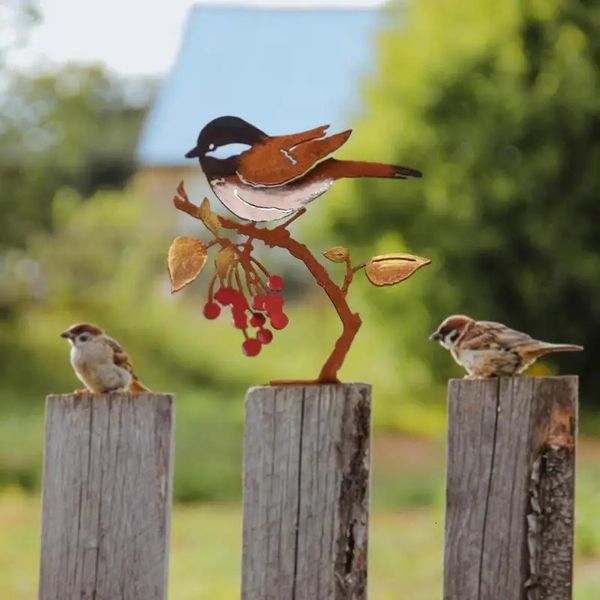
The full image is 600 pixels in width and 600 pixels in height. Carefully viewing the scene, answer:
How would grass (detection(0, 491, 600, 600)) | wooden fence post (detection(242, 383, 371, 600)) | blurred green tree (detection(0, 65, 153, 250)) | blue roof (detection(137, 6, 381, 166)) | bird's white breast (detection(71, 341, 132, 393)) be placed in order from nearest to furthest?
wooden fence post (detection(242, 383, 371, 600)), bird's white breast (detection(71, 341, 132, 393)), grass (detection(0, 491, 600, 600)), blurred green tree (detection(0, 65, 153, 250)), blue roof (detection(137, 6, 381, 166))

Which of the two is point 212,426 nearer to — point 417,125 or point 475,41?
point 417,125

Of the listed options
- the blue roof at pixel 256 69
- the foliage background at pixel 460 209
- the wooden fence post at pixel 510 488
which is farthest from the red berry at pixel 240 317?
the blue roof at pixel 256 69

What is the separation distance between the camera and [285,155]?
79.5 inches

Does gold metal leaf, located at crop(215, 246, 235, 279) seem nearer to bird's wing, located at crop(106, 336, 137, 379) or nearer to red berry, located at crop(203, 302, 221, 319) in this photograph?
red berry, located at crop(203, 302, 221, 319)

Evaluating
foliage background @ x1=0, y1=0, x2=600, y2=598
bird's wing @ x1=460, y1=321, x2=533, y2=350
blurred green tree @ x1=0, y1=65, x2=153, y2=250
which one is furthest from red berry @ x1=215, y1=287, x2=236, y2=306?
blurred green tree @ x1=0, y1=65, x2=153, y2=250

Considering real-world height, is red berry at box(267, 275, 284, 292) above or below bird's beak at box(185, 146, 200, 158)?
below

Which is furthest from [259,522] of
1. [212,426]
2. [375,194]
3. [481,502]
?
[375,194]

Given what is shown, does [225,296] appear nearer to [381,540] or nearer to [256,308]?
[256,308]

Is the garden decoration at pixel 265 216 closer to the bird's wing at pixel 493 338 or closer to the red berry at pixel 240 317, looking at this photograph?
the red berry at pixel 240 317

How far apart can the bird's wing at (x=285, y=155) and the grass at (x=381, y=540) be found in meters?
3.83

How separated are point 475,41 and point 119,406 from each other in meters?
8.66

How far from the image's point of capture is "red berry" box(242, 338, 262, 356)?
2.08 m

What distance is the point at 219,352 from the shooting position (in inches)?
509

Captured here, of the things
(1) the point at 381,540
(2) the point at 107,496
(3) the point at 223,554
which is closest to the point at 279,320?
(2) the point at 107,496
